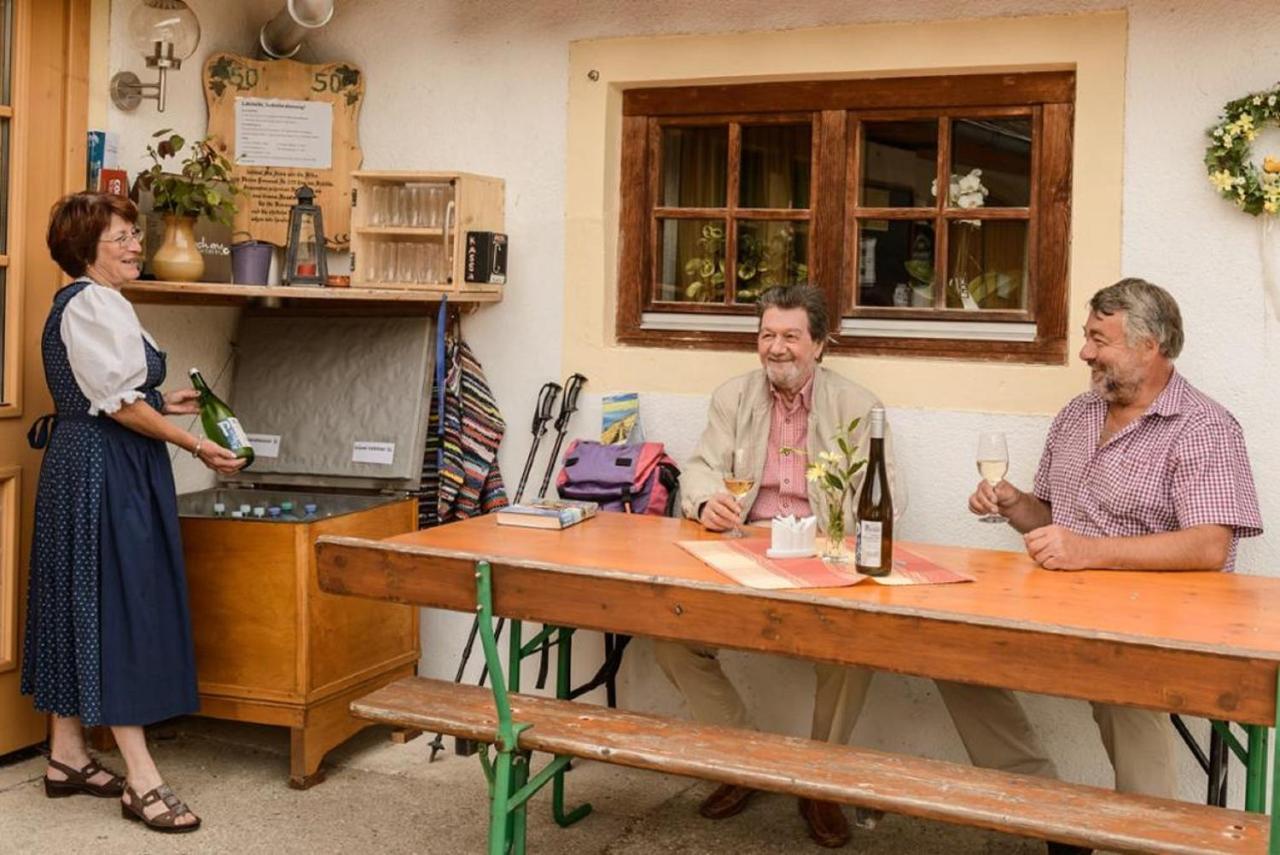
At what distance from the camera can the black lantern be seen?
5102mm

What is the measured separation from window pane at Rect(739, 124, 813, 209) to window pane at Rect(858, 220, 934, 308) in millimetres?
264

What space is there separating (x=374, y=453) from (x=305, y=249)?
747 millimetres

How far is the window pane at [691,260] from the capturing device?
5129 millimetres

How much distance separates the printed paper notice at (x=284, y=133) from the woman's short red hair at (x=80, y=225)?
3.72 feet

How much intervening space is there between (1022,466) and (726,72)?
5.28ft

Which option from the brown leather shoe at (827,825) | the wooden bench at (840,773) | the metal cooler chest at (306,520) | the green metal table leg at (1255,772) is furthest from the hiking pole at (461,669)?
the green metal table leg at (1255,772)

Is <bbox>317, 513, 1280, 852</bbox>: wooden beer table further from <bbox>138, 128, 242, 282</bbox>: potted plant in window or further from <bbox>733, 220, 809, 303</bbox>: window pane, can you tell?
<bbox>138, 128, 242, 282</bbox>: potted plant in window

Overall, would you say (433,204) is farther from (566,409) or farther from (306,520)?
(306,520)

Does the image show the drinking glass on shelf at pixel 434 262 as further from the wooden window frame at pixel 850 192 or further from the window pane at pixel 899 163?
the window pane at pixel 899 163

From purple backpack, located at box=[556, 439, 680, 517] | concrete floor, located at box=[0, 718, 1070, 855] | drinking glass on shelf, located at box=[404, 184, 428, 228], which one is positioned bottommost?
concrete floor, located at box=[0, 718, 1070, 855]

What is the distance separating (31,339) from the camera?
4.78 metres

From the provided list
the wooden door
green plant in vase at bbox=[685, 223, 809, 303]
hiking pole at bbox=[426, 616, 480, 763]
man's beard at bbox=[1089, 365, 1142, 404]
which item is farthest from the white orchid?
the wooden door

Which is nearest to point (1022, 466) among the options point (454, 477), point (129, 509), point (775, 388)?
point (775, 388)

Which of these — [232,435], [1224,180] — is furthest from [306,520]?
[1224,180]
